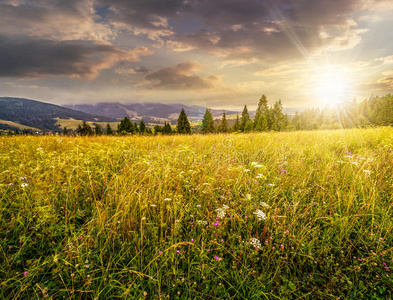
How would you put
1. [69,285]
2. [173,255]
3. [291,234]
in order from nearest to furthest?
1. [69,285]
2. [173,255]
3. [291,234]

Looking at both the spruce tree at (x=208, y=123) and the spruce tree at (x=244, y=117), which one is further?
the spruce tree at (x=208, y=123)

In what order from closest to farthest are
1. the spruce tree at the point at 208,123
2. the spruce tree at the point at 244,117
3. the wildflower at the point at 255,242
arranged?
the wildflower at the point at 255,242 < the spruce tree at the point at 244,117 < the spruce tree at the point at 208,123

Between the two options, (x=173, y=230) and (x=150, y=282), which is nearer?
(x=150, y=282)

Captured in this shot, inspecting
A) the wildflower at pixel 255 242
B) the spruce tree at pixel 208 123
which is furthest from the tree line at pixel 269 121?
the wildflower at pixel 255 242

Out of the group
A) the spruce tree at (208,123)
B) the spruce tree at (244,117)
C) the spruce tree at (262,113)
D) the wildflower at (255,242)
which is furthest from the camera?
the spruce tree at (208,123)

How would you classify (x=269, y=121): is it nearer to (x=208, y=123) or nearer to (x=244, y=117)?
(x=244, y=117)

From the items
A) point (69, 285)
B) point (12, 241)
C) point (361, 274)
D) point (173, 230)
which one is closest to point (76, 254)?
point (69, 285)

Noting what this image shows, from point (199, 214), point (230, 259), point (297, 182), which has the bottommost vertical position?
point (230, 259)

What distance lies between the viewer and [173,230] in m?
2.07

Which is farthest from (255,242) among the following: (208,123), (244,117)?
(208,123)

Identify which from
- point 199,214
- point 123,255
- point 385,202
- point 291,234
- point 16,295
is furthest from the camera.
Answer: point 385,202

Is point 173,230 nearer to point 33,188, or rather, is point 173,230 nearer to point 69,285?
point 69,285

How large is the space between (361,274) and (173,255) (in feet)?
6.36

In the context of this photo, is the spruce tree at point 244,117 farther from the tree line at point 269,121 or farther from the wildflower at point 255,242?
the wildflower at point 255,242
